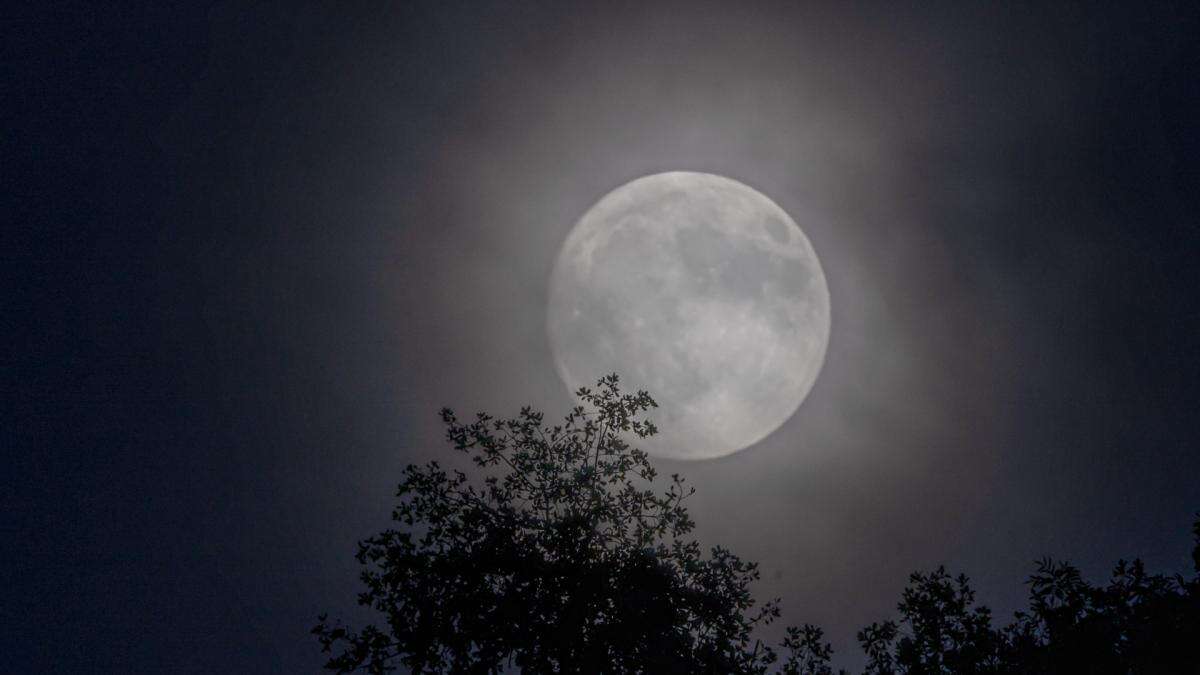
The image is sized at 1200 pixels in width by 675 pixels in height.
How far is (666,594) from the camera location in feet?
65.9

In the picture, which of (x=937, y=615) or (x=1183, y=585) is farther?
(x=937, y=615)

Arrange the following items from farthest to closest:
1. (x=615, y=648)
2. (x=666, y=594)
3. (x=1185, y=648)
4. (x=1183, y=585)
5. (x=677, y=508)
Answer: (x=677, y=508) → (x=666, y=594) → (x=615, y=648) → (x=1183, y=585) → (x=1185, y=648)

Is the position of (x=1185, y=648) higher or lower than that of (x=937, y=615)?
lower

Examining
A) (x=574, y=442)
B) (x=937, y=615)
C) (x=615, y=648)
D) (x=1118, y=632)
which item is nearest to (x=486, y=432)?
(x=574, y=442)

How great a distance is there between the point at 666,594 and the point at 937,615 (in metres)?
9.72

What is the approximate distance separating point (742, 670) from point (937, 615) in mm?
→ 7340

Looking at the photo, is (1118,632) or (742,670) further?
(742,670)

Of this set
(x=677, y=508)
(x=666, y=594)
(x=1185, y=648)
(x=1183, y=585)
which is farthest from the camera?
(x=677, y=508)

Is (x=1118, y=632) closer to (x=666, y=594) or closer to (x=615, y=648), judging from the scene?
(x=666, y=594)

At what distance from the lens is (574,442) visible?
22203mm

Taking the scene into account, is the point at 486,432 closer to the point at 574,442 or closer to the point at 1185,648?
the point at 574,442

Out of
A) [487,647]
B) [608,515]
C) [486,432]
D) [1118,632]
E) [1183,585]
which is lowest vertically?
[487,647]

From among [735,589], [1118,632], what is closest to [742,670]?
[735,589]

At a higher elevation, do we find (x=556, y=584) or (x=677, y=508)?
(x=677, y=508)
